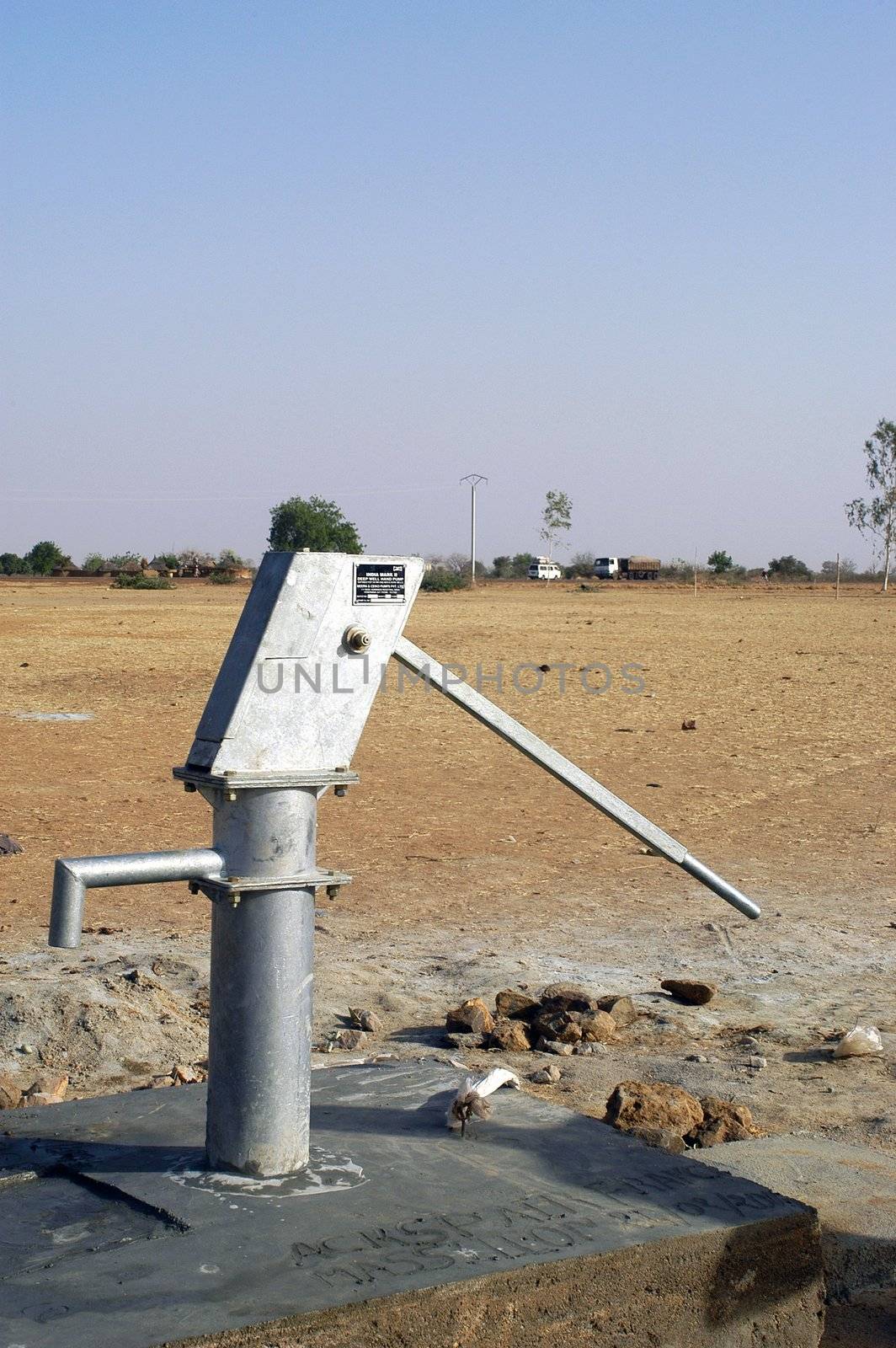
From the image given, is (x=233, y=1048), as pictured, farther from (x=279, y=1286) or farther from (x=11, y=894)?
(x=11, y=894)

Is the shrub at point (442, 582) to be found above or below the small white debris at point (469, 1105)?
above

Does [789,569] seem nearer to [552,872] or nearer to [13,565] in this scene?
[13,565]

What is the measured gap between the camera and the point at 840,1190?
2988mm

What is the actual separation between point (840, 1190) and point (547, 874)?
345cm

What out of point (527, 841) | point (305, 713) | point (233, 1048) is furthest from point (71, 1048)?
point (527, 841)

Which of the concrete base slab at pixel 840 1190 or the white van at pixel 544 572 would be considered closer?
the concrete base slab at pixel 840 1190

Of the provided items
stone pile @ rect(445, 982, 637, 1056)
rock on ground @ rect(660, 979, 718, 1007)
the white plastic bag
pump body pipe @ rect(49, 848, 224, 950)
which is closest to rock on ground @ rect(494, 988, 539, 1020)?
stone pile @ rect(445, 982, 637, 1056)

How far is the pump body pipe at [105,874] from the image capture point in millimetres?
2068

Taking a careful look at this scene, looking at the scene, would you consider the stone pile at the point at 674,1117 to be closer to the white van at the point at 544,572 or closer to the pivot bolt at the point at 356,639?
the pivot bolt at the point at 356,639

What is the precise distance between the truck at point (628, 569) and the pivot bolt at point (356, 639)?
7303 centimetres

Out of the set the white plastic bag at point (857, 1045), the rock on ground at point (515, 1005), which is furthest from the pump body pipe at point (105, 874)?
the white plastic bag at point (857, 1045)

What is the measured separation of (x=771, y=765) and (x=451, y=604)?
995 inches

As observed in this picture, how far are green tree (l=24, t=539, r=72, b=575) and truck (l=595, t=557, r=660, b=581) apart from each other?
88.9ft

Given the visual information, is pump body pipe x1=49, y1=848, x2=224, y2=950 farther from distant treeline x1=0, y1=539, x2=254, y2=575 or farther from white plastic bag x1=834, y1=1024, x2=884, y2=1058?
distant treeline x1=0, y1=539, x2=254, y2=575
